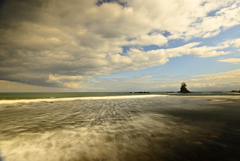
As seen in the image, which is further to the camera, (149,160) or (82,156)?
(82,156)

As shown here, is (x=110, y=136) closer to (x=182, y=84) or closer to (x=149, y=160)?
(x=149, y=160)

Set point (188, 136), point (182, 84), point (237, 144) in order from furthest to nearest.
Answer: point (182, 84)
point (188, 136)
point (237, 144)

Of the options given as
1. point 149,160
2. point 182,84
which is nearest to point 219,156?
point 149,160

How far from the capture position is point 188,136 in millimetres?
5676

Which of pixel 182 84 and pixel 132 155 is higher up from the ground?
pixel 182 84

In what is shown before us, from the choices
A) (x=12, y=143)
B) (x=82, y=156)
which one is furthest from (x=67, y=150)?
(x=12, y=143)

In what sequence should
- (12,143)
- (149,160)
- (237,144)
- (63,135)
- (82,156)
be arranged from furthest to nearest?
(63,135) → (12,143) → (237,144) → (82,156) → (149,160)

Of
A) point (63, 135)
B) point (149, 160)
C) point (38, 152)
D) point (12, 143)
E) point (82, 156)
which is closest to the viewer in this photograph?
point (149, 160)

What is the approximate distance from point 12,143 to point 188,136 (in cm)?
880

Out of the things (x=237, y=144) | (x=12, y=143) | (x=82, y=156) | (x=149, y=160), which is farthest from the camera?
(x=12, y=143)

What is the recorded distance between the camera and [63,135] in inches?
240

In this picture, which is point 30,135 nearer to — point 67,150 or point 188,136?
point 67,150

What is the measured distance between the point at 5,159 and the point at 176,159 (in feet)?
19.8

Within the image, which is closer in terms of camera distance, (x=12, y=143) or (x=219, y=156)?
(x=219, y=156)
